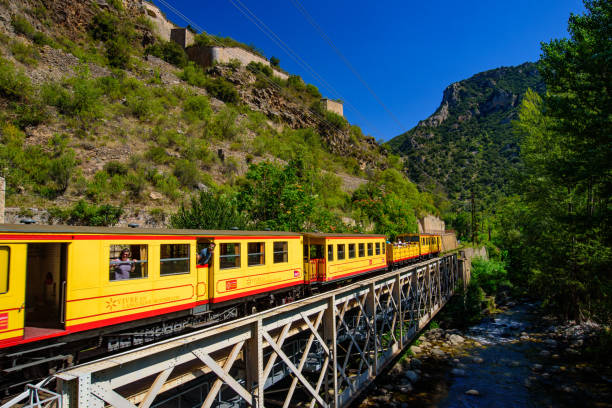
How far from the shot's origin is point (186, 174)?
3241 cm

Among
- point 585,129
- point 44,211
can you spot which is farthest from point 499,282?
point 44,211

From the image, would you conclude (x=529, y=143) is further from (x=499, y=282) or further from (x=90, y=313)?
(x=90, y=313)

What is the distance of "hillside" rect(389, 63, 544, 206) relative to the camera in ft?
365

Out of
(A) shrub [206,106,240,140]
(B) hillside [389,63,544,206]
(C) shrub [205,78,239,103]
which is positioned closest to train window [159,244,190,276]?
(A) shrub [206,106,240,140]

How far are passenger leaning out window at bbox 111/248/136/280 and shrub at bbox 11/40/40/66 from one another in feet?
135

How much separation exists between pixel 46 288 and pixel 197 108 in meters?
43.7

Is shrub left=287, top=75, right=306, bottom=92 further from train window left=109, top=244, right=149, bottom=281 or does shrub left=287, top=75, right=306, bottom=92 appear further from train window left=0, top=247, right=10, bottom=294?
train window left=0, top=247, right=10, bottom=294

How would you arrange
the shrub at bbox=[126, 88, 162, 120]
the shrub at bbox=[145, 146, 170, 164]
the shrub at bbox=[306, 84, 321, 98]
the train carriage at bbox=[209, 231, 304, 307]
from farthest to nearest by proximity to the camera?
the shrub at bbox=[306, 84, 321, 98], the shrub at bbox=[126, 88, 162, 120], the shrub at bbox=[145, 146, 170, 164], the train carriage at bbox=[209, 231, 304, 307]

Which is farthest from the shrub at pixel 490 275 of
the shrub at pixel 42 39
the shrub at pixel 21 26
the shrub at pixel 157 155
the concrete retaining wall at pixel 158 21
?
the concrete retaining wall at pixel 158 21

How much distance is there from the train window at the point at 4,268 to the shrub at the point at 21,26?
47.0m

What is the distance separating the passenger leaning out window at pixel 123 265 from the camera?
748cm

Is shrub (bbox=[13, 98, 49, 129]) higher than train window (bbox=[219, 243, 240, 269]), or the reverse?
shrub (bbox=[13, 98, 49, 129])

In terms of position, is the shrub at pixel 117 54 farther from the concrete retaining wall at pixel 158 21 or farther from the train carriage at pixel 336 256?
the train carriage at pixel 336 256

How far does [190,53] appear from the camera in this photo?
64.6 metres
